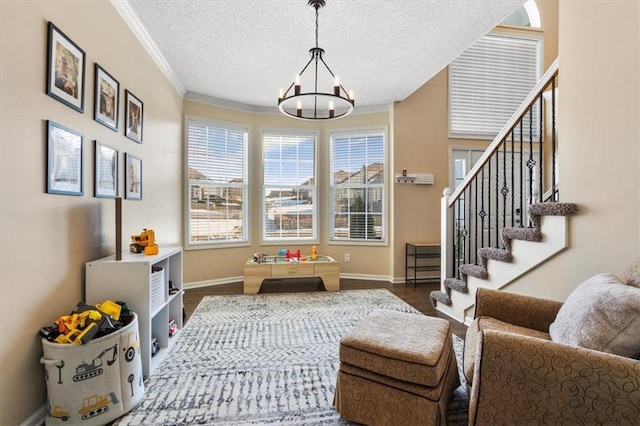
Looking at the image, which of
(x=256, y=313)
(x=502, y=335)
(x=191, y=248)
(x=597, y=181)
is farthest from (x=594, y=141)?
(x=191, y=248)

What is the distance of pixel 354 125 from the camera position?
5.05m

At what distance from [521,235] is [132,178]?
3284mm

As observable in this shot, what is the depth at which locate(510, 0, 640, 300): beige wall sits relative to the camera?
5.50 feet

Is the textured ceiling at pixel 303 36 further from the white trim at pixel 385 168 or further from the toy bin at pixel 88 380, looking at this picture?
the toy bin at pixel 88 380

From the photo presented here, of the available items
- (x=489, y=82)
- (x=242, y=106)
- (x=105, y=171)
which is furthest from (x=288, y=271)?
(x=489, y=82)

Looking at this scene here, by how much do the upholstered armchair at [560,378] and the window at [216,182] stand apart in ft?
13.5

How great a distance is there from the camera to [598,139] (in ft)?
6.09

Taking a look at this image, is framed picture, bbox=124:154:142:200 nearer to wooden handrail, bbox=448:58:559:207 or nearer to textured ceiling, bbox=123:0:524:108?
textured ceiling, bbox=123:0:524:108

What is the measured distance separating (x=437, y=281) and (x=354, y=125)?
9.35 ft

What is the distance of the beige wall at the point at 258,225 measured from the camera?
4.60m

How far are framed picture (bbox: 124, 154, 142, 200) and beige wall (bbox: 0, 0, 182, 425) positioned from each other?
24 centimetres

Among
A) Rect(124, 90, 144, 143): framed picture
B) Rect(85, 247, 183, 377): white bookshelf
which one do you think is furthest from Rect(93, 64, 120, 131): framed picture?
Rect(85, 247, 183, 377): white bookshelf

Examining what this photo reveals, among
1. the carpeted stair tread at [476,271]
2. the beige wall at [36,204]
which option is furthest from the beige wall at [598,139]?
the beige wall at [36,204]

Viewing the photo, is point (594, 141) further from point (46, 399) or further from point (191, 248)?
point (191, 248)
